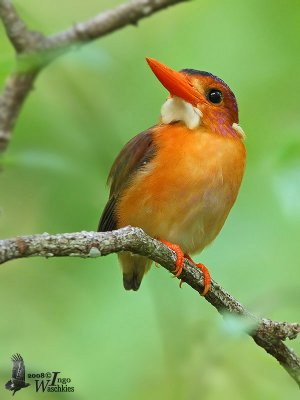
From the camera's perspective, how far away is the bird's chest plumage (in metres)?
3.94

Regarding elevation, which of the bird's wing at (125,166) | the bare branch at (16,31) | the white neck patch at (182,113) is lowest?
the bird's wing at (125,166)

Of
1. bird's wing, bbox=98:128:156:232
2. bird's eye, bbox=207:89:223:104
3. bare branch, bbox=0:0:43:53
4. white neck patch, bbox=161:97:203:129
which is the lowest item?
bird's wing, bbox=98:128:156:232

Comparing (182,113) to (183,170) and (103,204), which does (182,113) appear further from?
(103,204)

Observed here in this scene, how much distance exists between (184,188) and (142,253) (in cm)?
88

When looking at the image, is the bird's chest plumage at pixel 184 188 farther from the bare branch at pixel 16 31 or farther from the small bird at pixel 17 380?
the small bird at pixel 17 380

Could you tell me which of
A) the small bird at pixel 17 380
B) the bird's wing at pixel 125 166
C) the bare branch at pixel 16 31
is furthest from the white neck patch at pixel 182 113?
the small bird at pixel 17 380

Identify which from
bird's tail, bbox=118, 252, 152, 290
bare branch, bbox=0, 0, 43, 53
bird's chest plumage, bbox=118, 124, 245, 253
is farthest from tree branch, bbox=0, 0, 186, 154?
bird's tail, bbox=118, 252, 152, 290

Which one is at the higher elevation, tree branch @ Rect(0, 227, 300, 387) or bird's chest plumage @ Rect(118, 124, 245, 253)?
bird's chest plumage @ Rect(118, 124, 245, 253)

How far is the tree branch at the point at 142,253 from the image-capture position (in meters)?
2.45

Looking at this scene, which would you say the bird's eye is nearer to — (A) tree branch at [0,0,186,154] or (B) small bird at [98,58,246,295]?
(B) small bird at [98,58,246,295]

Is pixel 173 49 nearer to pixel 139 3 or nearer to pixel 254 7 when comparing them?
pixel 254 7

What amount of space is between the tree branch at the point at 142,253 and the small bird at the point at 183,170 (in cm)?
34

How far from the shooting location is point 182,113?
165 inches

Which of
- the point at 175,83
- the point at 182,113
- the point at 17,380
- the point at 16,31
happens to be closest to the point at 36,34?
the point at 16,31
